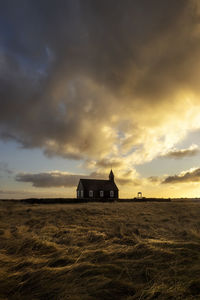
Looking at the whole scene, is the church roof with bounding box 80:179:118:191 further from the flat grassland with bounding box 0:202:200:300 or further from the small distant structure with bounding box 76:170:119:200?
the flat grassland with bounding box 0:202:200:300

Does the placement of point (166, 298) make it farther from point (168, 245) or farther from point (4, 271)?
point (4, 271)

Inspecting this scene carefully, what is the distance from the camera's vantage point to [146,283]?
138 inches

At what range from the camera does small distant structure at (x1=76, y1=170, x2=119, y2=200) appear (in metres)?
47.0

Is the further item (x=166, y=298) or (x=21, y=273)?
(x=21, y=273)

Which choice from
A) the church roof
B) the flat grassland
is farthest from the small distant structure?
the flat grassland

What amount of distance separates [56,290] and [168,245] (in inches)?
126

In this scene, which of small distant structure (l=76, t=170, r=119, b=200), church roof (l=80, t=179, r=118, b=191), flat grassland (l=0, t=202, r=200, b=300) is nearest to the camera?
flat grassland (l=0, t=202, r=200, b=300)

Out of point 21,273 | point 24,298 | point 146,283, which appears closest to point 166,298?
A: point 146,283

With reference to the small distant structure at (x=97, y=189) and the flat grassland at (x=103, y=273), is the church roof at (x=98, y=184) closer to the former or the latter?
the small distant structure at (x=97, y=189)

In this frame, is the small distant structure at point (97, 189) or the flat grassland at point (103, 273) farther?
the small distant structure at point (97, 189)

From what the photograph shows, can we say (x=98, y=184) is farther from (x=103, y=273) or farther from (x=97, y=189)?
(x=103, y=273)

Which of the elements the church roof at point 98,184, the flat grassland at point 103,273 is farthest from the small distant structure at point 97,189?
the flat grassland at point 103,273

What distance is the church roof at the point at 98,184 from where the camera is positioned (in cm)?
4747

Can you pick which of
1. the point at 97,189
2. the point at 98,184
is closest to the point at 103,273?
the point at 97,189
